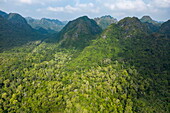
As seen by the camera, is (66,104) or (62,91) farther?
(62,91)

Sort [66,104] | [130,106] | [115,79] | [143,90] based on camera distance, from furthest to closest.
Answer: [115,79], [143,90], [66,104], [130,106]

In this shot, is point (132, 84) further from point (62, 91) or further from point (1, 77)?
point (1, 77)

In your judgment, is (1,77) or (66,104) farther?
(1,77)

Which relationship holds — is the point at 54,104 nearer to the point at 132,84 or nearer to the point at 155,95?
the point at 132,84

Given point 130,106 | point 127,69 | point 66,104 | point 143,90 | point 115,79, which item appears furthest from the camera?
point 127,69

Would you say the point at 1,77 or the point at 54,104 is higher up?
the point at 1,77

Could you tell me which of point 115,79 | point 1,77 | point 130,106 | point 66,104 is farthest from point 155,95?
point 1,77

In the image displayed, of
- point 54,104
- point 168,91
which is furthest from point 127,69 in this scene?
point 54,104

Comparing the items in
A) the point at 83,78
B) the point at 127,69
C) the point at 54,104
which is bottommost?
the point at 54,104

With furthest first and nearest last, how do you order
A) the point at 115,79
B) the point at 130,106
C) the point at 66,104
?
the point at 115,79 < the point at 66,104 < the point at 130,106
